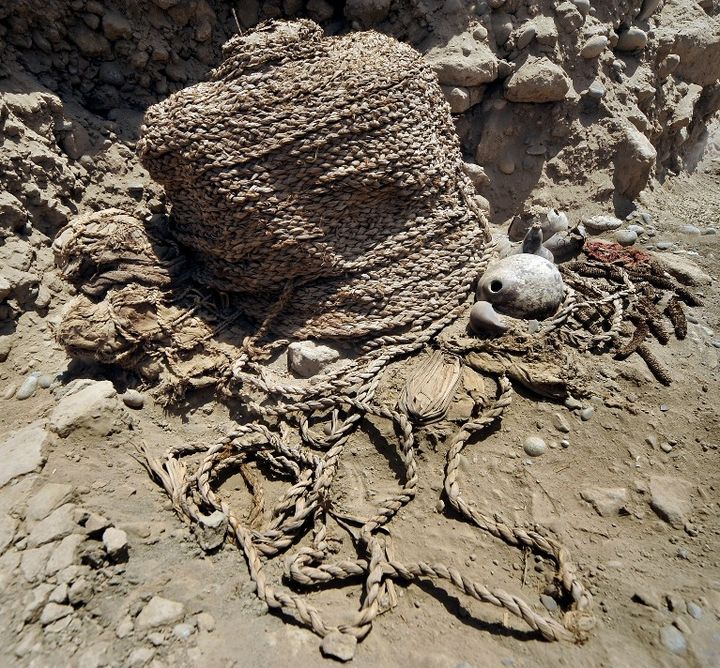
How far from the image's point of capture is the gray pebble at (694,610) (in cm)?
172

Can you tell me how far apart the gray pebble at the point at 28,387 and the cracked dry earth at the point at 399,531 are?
0.05ft

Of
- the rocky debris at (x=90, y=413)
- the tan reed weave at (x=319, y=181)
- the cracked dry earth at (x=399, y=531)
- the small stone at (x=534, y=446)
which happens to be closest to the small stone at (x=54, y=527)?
the cracked dry earth at (x=399, y=531)

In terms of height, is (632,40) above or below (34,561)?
above

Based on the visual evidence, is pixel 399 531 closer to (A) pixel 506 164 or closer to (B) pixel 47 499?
(B) pixel 47 499

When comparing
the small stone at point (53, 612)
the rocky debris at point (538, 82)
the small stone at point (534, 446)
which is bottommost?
the small stone at point (534, 446)

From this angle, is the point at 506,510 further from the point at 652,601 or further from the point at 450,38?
the point at 450,38

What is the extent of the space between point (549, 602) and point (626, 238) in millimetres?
3242

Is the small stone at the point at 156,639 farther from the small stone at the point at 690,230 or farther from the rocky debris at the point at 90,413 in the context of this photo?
the small stone at the point at 690,230

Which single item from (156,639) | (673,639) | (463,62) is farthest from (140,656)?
(463,62)

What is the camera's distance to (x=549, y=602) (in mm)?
1873

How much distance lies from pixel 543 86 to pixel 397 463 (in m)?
3.54

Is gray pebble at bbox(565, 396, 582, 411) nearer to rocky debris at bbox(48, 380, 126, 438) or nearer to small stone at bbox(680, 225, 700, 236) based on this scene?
rocky debris at bbox(48, 380, 126, 438)

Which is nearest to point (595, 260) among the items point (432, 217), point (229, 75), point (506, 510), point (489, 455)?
point (432, 217)

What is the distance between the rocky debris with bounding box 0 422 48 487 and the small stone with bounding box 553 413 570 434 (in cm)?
255
